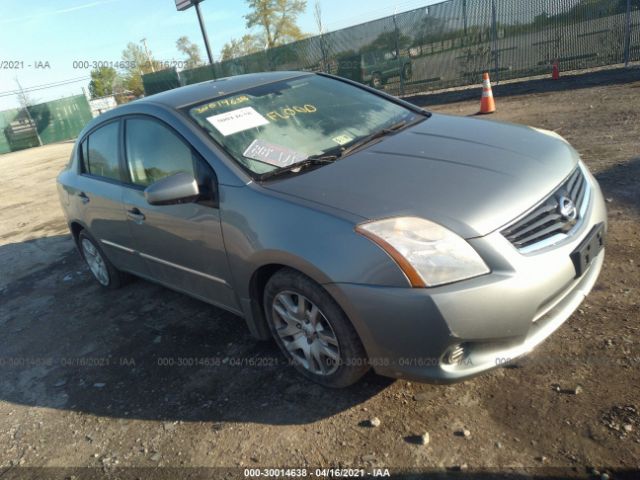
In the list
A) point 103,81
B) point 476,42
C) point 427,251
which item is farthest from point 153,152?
point 103,81

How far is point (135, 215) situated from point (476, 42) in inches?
508

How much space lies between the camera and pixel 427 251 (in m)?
2.13

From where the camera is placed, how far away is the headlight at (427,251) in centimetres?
210

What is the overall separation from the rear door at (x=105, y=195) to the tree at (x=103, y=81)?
6706 cm

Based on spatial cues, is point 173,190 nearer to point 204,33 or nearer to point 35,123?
point 204,33

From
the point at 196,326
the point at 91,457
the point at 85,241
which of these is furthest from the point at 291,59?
the point at 91,457

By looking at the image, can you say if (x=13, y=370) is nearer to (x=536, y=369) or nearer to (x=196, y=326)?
(x=196, y=326)

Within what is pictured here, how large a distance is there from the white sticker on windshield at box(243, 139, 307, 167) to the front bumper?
3.11 feet

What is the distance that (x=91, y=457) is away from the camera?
266 centimetres

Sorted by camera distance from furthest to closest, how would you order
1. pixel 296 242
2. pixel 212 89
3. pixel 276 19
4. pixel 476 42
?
pixel 276 19 < pixel 476 42 < pixel 212 89 < pixel 296 242

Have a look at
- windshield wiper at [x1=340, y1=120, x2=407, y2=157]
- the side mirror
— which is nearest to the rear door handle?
the side mirror

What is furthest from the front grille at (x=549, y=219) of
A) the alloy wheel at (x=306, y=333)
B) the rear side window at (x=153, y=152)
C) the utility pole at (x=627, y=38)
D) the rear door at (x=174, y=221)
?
the utility pole at (x=627, y=38)

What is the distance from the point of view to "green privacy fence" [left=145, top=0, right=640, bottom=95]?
11859mm

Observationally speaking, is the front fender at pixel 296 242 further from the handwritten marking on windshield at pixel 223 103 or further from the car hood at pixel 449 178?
the handwritten marking on windshield at pixel 223 103
